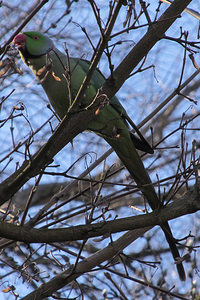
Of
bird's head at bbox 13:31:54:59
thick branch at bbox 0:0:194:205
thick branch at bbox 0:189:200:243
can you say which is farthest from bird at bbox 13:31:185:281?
thick branch at bbox 0:189:200:243

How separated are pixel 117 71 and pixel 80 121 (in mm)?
348

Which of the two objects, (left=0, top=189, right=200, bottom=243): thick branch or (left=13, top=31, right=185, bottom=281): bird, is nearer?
(left=0, top=189, right=200, bottom=243): thick branch

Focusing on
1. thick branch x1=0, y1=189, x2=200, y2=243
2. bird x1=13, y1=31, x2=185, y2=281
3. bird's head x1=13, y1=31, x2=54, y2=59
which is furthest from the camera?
bird's head x1=13, y1=31, x2=54, y2=59

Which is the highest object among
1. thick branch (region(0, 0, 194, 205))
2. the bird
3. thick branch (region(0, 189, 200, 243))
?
the bird

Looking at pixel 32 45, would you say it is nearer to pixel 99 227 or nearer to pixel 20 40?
pixel 20 40

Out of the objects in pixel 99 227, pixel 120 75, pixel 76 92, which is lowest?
pixel 99 227

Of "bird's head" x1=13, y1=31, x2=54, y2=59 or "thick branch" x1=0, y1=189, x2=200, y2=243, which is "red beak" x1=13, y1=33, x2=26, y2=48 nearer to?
"bird's head" x1=13, y1=31, x2=54, y2=59

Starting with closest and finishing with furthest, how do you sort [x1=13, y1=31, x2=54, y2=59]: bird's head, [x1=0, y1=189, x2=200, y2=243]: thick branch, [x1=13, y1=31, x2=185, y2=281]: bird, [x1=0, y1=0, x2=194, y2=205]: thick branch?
[x1=0, y1=189, x2=200, y2=243]: thick branch, [x1=0, y1=0, x2=194, y2=205]: thick branch, [x1=13, y1=31, x2=185, y2=281]: bird, [x1=13, y1=31, x2=54, y2=59]: bird's head

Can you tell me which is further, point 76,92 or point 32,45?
point 32,45

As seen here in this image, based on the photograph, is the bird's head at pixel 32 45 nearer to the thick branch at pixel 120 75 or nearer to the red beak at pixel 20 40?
the red beak at pixel 20 40

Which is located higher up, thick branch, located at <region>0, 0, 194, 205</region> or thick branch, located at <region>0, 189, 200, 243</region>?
thick branch, located at <region>0, 0, 194, 205</region>

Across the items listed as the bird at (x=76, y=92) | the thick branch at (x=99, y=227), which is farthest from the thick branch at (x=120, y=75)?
the bird at (x=76, y=92)

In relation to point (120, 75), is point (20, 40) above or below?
above

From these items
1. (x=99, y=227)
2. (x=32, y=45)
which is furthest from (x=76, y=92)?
(x=99, y=227)
